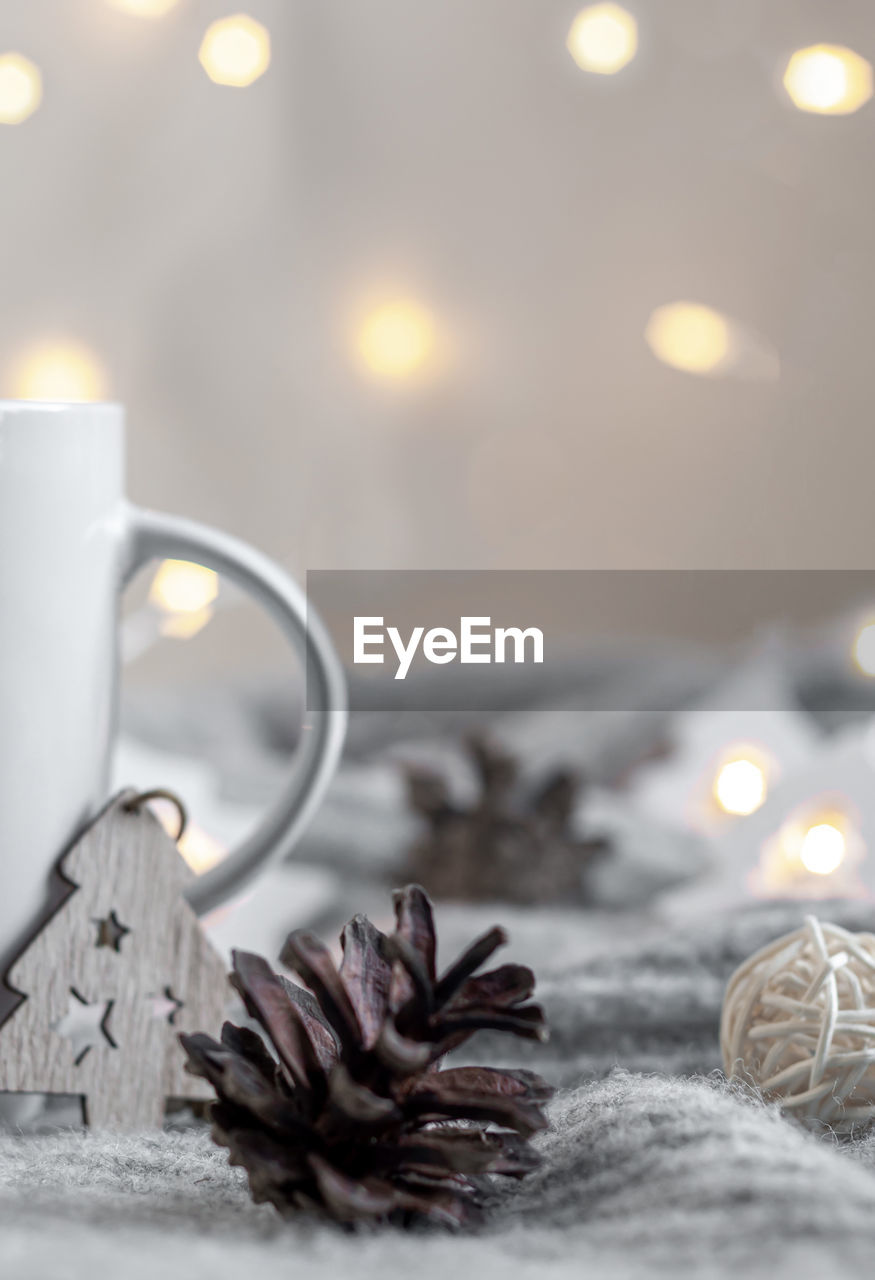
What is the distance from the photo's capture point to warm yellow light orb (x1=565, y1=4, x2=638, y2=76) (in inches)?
35.9

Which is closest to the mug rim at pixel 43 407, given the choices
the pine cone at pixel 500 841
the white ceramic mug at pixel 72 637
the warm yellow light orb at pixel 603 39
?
the white ceramic mug at pixel 72 637

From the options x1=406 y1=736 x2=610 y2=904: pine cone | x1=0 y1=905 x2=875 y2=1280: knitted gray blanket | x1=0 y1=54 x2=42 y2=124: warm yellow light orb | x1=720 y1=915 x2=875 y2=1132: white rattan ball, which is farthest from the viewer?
x1=0 y1=54 x2=42 y2=124: warm yellow light orb

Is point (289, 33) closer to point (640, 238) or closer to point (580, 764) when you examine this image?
point (640, 238)

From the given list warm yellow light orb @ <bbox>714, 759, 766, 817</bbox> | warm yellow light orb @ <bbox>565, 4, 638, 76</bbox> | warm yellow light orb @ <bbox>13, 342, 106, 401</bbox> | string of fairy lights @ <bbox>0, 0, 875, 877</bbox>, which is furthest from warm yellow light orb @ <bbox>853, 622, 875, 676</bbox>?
warm yellow light orb @ <bbox>13, 342, 106, 401</bbox>

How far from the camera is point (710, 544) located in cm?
97

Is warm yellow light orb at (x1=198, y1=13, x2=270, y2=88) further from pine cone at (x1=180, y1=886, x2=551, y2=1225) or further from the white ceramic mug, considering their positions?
pine cone at (x1=180, y1=886, x2=551, y2=1225)

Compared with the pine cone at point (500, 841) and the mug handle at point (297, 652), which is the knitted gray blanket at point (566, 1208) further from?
the pine cone at point (500, 841)

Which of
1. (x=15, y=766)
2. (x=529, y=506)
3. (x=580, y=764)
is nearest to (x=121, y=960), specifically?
(x=15, y=766)

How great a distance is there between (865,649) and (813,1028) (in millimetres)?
665

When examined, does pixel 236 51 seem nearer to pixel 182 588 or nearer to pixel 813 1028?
pixel 182 588

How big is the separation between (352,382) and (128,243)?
0.62ft

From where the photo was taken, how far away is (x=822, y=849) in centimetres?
84

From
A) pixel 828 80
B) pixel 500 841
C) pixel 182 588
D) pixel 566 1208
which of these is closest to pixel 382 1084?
pixel 566 1208

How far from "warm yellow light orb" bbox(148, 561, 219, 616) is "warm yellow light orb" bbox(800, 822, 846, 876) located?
464 mm
